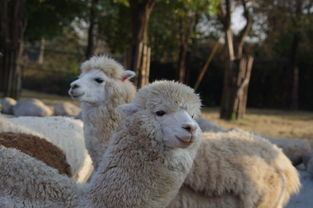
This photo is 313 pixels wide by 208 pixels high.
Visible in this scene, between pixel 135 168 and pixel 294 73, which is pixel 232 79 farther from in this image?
pixel 135 168

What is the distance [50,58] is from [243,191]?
22740mm

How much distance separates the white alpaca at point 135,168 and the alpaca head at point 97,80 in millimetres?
1635

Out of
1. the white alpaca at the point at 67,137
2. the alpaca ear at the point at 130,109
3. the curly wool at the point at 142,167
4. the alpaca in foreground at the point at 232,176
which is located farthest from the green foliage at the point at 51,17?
the curly wool at the point at 142,167

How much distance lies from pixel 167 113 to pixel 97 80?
6.27 ft

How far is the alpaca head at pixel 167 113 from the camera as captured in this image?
2.24m

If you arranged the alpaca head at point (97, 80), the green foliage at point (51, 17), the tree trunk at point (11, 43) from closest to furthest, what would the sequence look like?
the alpaca head at point (97, 80) < the tree trunk at point (11, 43) < the green foliage at point (51, 17)

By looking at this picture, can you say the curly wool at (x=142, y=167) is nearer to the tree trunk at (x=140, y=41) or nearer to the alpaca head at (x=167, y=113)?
the alpaca head at (x=167, y=113)

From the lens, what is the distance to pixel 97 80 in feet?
13.6

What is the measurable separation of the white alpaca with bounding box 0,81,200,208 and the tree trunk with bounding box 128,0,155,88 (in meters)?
8.28

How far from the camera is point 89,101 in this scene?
13.3 feet

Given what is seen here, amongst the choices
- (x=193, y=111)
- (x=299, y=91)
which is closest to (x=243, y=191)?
(x=193, y=111)

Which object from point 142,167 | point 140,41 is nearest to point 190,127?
point 142,167

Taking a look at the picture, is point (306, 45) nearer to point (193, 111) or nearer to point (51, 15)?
point (51, 15)

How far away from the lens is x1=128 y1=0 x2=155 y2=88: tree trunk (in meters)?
10.8
